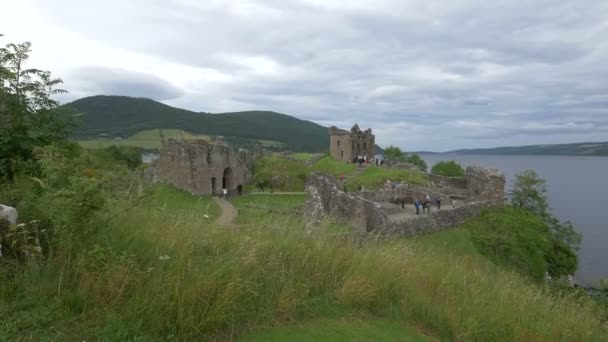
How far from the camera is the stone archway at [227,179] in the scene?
36.7m

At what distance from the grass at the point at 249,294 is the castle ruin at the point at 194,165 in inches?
1003

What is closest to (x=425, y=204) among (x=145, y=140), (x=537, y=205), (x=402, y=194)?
(x=402, y=194)

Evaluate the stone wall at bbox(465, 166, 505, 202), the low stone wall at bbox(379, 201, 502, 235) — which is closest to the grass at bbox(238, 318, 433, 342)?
the low stone wall at bbox(379, 201, 502, 235)

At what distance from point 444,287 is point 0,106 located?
29.4 ft

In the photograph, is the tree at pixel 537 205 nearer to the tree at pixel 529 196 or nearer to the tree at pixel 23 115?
the tree at pixel 529 196

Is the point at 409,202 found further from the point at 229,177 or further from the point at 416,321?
the point at 416,321

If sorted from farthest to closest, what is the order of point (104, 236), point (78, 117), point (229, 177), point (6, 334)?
point (229, 177) → point (78, 117) → point (104, 236) → point (6, 334)

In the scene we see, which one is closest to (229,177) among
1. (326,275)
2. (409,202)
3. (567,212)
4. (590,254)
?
(409,202)

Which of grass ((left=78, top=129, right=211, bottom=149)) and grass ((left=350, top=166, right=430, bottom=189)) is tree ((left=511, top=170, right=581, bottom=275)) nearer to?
grass ((left=350, top=166, right=430, bottom=189))

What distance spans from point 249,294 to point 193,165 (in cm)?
2816

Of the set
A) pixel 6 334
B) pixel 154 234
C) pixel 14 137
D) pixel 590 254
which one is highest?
pixel 14 137

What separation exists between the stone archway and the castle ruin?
494 millimetres

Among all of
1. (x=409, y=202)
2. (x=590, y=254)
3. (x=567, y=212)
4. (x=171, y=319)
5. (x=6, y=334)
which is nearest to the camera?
(x=6, y=334)

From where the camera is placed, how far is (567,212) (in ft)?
248
